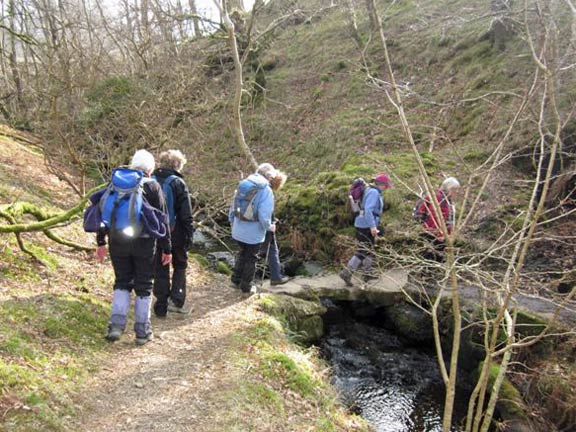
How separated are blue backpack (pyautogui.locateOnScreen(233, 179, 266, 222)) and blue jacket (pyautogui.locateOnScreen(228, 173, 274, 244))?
43 millimetres

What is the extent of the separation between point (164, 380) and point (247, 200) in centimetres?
302

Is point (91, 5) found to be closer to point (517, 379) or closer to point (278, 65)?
point (278, 65)

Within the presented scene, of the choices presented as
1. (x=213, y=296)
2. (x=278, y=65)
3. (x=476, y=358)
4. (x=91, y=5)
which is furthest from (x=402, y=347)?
(x=91, y=5)

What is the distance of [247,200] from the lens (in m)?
7.43

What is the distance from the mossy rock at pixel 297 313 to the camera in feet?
26.0

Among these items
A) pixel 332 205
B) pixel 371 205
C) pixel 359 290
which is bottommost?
pixel 359 290

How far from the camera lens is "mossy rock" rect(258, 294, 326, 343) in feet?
26.0

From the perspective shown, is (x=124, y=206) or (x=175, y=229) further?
(x=175, y=229)

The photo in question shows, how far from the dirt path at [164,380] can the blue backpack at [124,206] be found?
55.9 inches

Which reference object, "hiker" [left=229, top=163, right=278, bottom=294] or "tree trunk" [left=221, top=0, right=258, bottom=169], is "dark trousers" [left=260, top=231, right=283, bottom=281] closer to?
"hiker" [left=229, top=163, right=278, bottom=294]

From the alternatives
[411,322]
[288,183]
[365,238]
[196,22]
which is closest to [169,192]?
[365,238]

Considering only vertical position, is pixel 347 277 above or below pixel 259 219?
below

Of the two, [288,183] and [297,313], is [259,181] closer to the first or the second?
[297,313]

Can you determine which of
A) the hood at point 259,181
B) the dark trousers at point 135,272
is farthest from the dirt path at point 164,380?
the hood at point 259,181
